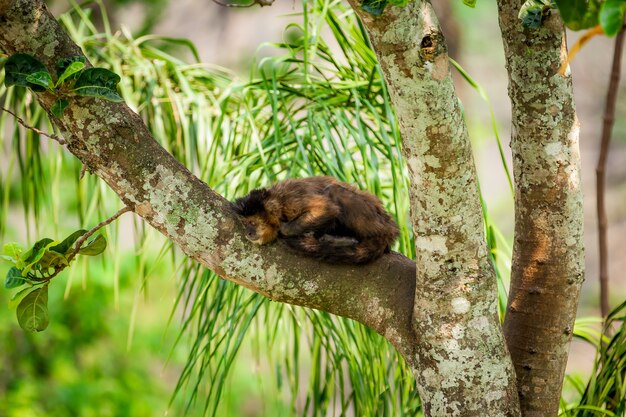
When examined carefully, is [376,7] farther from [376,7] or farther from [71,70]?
[71,70]

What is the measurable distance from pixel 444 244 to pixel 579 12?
51 centimetres

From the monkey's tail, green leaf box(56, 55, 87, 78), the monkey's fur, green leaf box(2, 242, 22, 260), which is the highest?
green leaf box(56, 55, 87, 78)

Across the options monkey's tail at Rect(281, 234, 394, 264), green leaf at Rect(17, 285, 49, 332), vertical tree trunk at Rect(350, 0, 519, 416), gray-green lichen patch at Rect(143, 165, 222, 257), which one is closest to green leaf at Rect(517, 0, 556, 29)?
vertical tree trunk at Rect(350, 0, 519, 416)

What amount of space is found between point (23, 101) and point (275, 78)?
0.78 metres

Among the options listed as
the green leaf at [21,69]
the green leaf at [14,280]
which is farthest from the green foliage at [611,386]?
the green leaf at [21,69]

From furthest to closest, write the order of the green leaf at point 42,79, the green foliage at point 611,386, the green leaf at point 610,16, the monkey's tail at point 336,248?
the green foliage at point 611,386
the monkey's tail at point 336,248
the green leaf at point 42,79
the green leaf at point 610,16

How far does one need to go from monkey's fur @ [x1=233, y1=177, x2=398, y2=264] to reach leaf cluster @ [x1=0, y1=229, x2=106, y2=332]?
1.00 ft

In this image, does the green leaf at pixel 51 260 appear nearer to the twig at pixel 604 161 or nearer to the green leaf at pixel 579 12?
the green leaf at pixel 579 12

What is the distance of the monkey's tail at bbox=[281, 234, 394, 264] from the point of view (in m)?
1.37

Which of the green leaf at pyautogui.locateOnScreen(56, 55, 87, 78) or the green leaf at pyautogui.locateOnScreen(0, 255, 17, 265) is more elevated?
the green leaf at pyautogui.locateOnScreen(56, 55, 87, 78)

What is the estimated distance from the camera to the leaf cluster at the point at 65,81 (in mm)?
1200

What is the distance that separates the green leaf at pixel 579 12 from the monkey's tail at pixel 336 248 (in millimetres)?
657

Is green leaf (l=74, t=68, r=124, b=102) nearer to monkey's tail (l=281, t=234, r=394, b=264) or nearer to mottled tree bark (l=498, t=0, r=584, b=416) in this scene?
monkey's tail (l=281, t=234, r=394, b=264)

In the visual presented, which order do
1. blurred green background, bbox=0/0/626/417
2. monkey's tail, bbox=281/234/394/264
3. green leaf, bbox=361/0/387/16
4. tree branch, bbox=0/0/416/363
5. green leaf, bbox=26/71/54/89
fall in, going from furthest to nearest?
blurred green background, bbox=0/0/626/417 < monkey's tail, bbox=281/234/394/264 < tree branch, bbox=0/0/416/363 < green leaf, bbox=26/71/54/89 < green leaf, bbox=361/0/387/16
